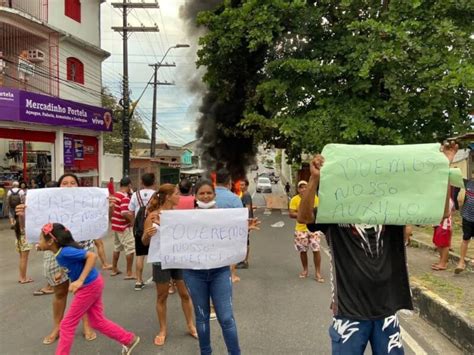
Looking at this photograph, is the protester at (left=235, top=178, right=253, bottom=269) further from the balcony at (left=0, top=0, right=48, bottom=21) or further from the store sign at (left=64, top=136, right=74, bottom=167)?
the balcony at (left=0, top=0, right=48, bottom=21)

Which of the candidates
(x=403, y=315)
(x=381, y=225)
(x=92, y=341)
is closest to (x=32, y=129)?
(x=92, y=341)

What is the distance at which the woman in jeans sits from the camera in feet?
11.5

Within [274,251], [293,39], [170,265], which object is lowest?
[274,251]

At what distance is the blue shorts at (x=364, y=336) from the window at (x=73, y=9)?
1944 cm

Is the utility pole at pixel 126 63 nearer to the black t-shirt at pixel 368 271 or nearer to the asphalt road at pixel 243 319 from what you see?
the asphalt road at pixel 243 319

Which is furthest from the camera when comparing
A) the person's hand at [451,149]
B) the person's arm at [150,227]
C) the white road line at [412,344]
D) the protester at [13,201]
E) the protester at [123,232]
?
the protester at [13,201]

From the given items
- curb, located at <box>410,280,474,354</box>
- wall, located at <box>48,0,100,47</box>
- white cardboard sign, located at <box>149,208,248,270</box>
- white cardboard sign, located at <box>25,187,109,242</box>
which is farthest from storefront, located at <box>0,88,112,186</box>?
curb, located at <box>410,280,474,354</box>

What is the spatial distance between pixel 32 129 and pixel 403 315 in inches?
580

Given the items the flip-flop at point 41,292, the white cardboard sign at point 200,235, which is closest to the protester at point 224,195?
the white cardboard sign at point 200,235

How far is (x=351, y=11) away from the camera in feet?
39.4

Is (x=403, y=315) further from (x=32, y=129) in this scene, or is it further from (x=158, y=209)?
(x=32, y=129)

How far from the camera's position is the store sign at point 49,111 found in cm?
1455

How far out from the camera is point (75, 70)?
1977 cm

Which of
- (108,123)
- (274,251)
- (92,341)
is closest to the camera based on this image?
(92,341)
